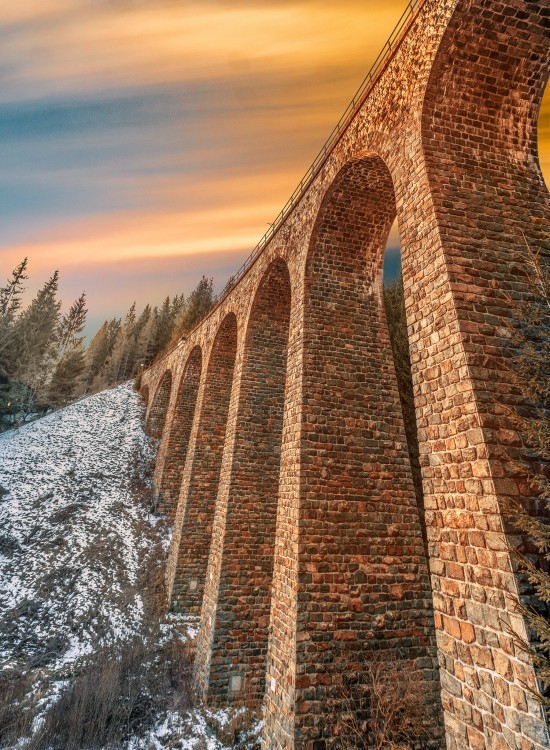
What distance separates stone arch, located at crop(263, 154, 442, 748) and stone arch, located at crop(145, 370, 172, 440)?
17403 mm

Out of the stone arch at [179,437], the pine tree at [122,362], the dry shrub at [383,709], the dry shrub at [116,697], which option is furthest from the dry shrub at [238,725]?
the pine tree at [122,362]

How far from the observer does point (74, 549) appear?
12883 mm

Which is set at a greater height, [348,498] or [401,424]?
[401,424]

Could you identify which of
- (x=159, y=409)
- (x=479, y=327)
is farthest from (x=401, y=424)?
(x=159, y=409)

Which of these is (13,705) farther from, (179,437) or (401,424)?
(179,437)

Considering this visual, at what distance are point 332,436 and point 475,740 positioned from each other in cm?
395

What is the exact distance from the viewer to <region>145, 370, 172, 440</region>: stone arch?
76.9 feet

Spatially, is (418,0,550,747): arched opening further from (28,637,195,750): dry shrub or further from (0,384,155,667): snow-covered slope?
(0,384,155,667): snow-covered slope

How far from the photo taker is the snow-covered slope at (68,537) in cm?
954

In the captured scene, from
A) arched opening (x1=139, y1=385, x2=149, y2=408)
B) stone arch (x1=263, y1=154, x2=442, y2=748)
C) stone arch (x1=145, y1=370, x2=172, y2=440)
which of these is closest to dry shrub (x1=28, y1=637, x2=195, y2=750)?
stone arch (x1=263, y1=154, x2=442, y2=748)

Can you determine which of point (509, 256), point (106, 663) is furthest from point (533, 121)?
point (106, 663)

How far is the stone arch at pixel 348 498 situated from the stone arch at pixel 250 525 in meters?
2.46

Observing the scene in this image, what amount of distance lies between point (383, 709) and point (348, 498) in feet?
8.65

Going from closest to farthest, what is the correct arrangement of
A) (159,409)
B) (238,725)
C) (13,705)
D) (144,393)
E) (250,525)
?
(13,705)
(238,725)
(250,525)
(159,409)
(144,393)
